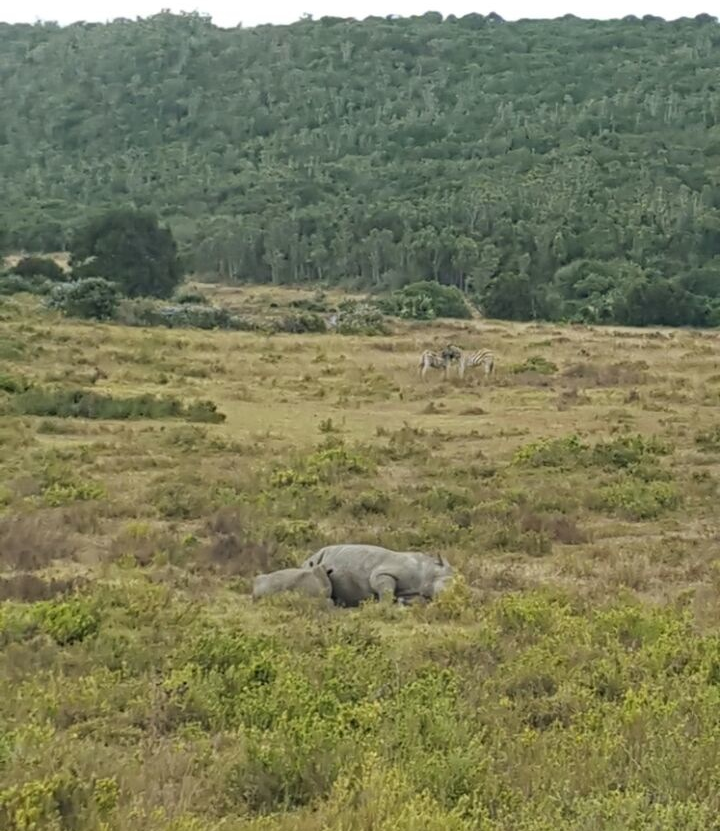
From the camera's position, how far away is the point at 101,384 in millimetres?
24984

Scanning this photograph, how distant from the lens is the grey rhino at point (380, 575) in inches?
377

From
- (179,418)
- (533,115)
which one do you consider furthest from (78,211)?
(179,418)

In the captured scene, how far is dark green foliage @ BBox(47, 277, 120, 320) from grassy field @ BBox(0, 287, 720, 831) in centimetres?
1966

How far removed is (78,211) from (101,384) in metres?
80.0

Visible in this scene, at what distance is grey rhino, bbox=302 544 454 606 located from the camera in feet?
31.4

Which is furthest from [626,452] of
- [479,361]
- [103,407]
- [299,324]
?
[299,324]

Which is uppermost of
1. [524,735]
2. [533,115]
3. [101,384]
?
[533,115]

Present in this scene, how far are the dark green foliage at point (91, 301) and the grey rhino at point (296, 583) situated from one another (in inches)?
1316

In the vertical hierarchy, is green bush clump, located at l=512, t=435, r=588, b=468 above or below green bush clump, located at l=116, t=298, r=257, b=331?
above

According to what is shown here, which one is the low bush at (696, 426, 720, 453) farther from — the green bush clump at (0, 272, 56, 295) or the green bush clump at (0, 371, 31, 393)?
the green bush clump at (0, 272, 56, 295)

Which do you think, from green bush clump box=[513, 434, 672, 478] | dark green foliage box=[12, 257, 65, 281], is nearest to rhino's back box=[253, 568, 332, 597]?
green bush clump box=[513, 434, 672, 478]

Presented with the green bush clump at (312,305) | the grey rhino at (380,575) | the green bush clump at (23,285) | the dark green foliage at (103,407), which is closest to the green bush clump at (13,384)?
the dark green foliage at (103,407)

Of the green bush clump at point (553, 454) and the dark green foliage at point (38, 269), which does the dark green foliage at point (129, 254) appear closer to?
the dark green foliage at point (38, 269)

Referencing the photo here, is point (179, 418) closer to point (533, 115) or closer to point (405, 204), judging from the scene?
point (405, 204)
